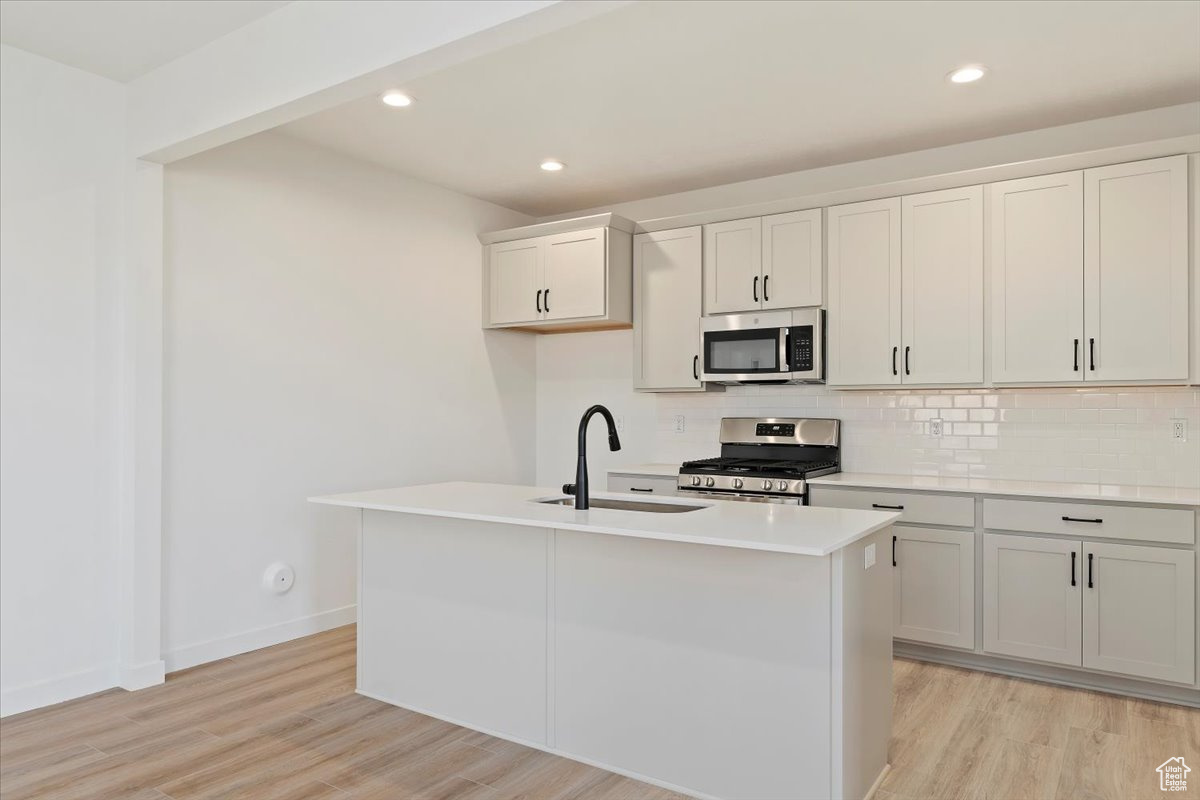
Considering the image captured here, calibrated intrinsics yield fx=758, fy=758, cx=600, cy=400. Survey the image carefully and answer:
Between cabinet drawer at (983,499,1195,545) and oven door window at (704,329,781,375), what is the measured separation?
4.57ft

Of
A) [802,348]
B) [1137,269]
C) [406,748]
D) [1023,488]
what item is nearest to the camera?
[406,748]

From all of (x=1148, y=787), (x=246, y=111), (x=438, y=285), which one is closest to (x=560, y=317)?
(x=438, y=285)

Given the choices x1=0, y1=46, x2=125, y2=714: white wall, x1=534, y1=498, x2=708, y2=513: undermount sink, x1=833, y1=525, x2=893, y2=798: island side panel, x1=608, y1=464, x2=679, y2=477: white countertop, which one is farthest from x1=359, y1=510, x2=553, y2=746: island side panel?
x1=608, y1=464, x2=679, y2=477: white countertop

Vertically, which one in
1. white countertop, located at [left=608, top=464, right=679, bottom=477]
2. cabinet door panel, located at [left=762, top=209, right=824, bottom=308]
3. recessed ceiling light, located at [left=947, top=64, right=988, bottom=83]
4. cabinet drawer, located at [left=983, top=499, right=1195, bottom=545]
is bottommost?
cabinet drawer, located at [left=983, top=499, right=1195, bottom=545]

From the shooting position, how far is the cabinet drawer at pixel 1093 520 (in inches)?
126

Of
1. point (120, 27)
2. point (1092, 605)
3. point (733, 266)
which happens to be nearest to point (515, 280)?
point (733, 266)

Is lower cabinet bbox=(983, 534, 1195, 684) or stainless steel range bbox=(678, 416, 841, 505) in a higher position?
stainless steel range bbox=(678, 416, 841, 505)

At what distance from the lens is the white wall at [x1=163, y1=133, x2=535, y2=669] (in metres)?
3.68

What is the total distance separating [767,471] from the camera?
4.19 m

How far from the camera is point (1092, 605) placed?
11.0 feet

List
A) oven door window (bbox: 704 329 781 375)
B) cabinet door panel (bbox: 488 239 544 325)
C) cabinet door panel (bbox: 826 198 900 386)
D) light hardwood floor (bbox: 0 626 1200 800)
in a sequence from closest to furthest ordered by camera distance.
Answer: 1. light hardwood floor (bbox: 0 626 1200 800)
2. cabinet door panel (bbox: 826 198 900 386)
3. oven door window (bbox: 704 329 781 375)
4. cabinet door panel (bbox: 488 239 544 325)

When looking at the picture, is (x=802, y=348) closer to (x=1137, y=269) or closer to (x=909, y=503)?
(x=909, y=503)

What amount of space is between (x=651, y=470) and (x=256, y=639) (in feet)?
7.93

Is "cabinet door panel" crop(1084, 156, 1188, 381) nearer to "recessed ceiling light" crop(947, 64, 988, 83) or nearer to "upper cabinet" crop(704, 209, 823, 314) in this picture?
"recessed ceiling light" crop(947, 64, 988, 83)
